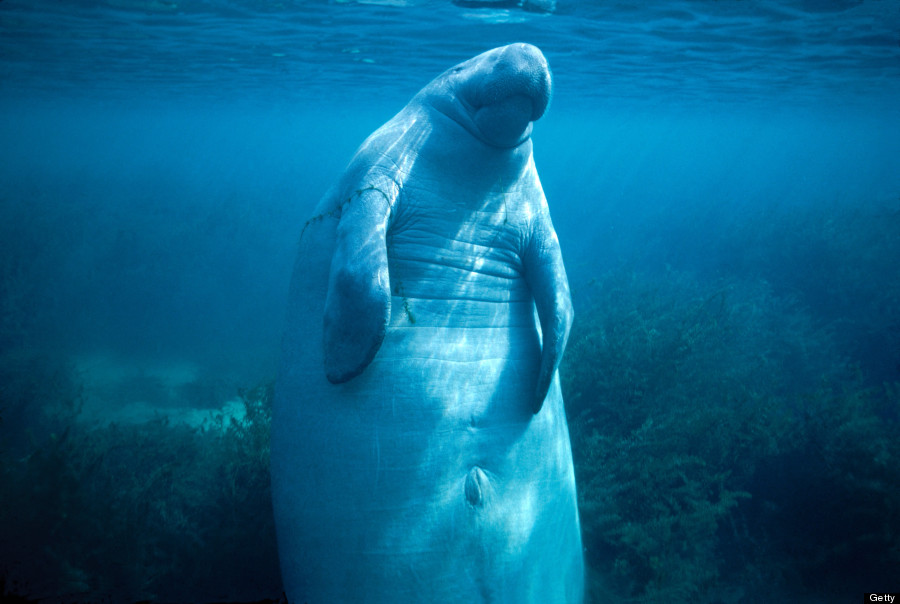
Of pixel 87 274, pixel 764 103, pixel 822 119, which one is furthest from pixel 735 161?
pixel 87 274

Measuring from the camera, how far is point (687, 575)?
13.0 feet

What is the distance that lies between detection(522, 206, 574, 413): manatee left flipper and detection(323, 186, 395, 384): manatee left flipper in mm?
941

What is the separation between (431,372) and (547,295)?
2.66ft

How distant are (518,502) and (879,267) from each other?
15.5m

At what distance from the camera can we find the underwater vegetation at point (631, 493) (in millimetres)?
3631

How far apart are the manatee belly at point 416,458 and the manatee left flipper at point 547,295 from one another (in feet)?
0.43

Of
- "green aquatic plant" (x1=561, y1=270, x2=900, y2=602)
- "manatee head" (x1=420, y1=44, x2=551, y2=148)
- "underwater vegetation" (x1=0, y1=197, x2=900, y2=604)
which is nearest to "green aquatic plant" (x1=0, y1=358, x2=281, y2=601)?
"underwater vegetation" (x1=0, y1=197, x2=900, y2=604)

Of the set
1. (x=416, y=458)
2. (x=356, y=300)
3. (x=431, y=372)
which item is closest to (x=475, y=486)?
(x=416, y=458)

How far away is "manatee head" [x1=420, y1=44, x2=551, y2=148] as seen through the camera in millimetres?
2205

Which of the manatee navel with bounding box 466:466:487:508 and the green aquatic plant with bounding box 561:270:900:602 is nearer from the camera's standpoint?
the manatee navel with bounding box 466:466:487:508

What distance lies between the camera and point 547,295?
269 centimetres

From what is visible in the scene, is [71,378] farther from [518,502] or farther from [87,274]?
[518,502]

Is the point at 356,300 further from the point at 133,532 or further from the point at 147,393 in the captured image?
the point at 147,393

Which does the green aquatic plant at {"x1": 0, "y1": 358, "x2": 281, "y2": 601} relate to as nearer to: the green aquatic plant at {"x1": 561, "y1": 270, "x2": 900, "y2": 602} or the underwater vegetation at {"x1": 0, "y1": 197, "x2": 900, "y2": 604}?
the underwater vegetation at {"x1": 0, "y1": 197, "x2": 900, "y2": 604}
